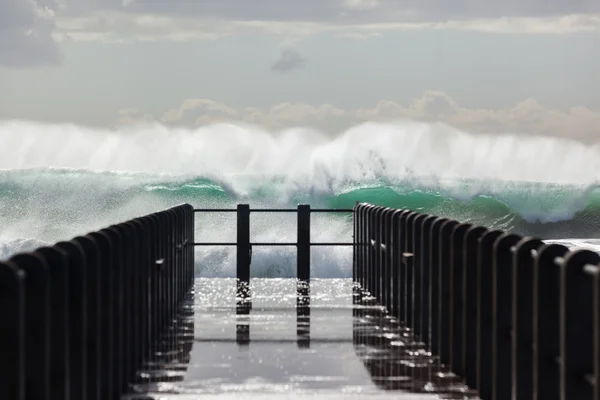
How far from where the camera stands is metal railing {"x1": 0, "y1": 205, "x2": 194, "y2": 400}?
603cm

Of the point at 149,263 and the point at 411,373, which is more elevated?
the point at 149,263

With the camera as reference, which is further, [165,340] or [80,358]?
[165,340]

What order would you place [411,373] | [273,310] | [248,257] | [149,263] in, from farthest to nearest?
[248,257] < [273,310] < [149,263] < [411,373]

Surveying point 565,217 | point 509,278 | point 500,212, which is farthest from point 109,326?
point 565,217

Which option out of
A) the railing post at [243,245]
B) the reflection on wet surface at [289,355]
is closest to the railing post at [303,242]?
the railing post at [243,245]

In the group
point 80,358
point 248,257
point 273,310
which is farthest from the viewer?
point 248,257

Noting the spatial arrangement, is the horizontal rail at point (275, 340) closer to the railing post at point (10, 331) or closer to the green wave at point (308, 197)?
the railing post at point (10, 331)

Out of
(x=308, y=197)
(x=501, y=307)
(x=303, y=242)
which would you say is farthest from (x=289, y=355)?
(x=308, y=197)

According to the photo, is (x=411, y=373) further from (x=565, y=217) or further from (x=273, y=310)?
(x=565, y=217)

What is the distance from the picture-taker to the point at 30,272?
21.5 feet

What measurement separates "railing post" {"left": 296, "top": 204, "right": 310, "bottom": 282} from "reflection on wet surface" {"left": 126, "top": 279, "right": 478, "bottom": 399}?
4446 mm

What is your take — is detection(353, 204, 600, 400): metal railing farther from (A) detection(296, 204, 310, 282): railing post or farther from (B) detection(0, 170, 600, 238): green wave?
(B) detection(0, 170, 600, 238): green wave

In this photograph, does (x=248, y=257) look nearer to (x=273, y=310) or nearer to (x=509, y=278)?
(x=273, y=310)

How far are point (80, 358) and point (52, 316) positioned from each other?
2.66 ft
